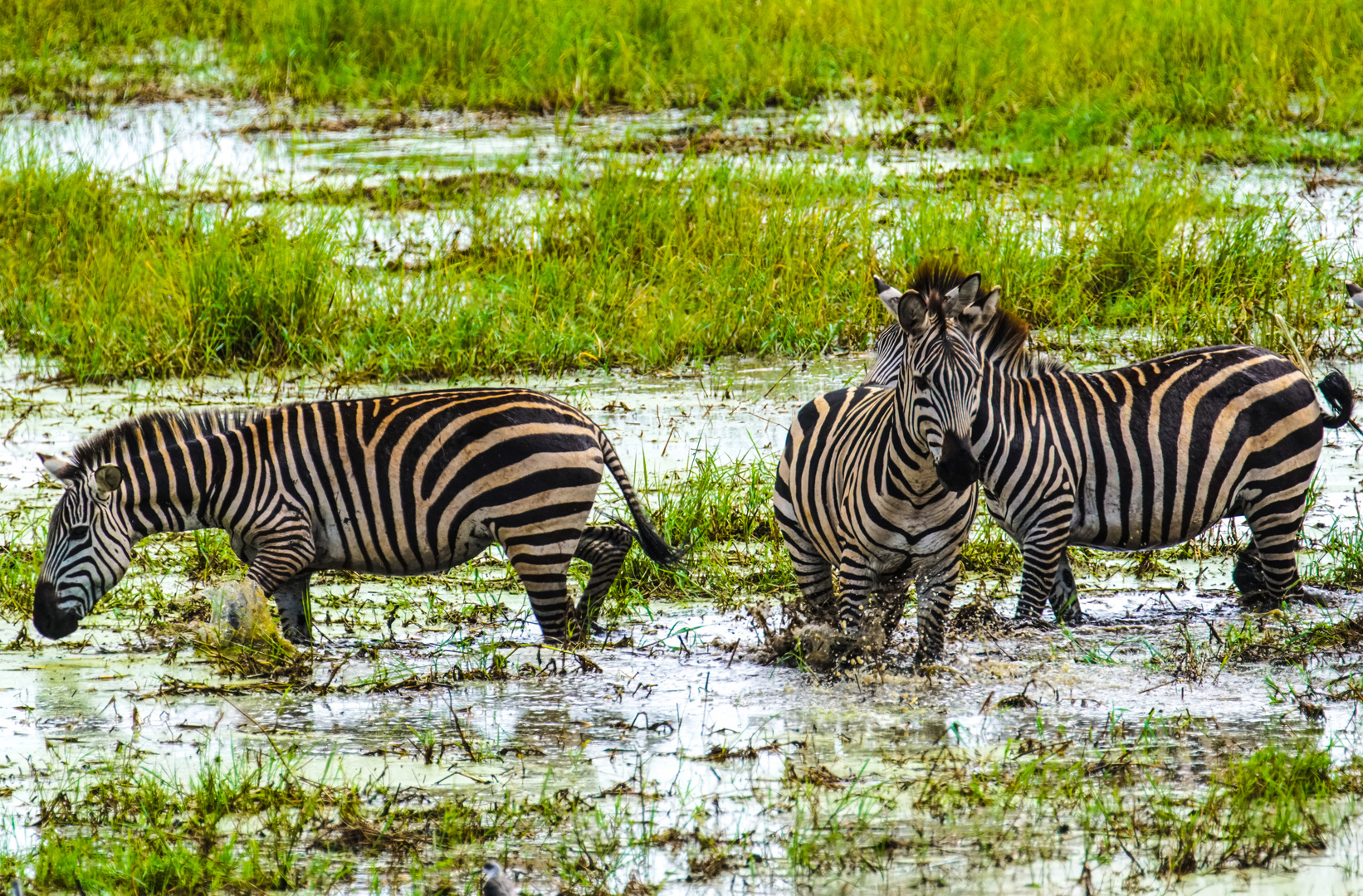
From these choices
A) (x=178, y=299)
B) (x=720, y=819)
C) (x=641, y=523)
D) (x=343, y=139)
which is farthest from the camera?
(x=343, y=139)

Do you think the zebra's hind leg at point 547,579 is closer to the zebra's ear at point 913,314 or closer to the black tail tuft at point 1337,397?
the zebra's ear at point 913,314

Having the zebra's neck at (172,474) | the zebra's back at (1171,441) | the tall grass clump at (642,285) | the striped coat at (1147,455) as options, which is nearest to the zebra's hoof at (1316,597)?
the striped coat at (1147,455)

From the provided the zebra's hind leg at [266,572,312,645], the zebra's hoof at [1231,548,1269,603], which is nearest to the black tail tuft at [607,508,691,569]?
the zebra's hind leg at [266,572,312,645]

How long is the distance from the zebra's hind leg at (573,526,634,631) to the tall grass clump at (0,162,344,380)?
351cm

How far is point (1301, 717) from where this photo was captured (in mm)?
5160

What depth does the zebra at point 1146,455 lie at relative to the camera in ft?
19.3

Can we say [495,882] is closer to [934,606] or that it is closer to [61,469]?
[934,606]

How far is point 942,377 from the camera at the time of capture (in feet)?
17.2

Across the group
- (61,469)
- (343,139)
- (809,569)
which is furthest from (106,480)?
(343,139)

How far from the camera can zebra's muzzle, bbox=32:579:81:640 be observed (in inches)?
233

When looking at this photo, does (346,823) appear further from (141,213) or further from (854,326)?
(141,213)

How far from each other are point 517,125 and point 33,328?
558 cm

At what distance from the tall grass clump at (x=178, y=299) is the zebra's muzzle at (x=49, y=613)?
3467 mm

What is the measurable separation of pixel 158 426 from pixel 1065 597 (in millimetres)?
3415
